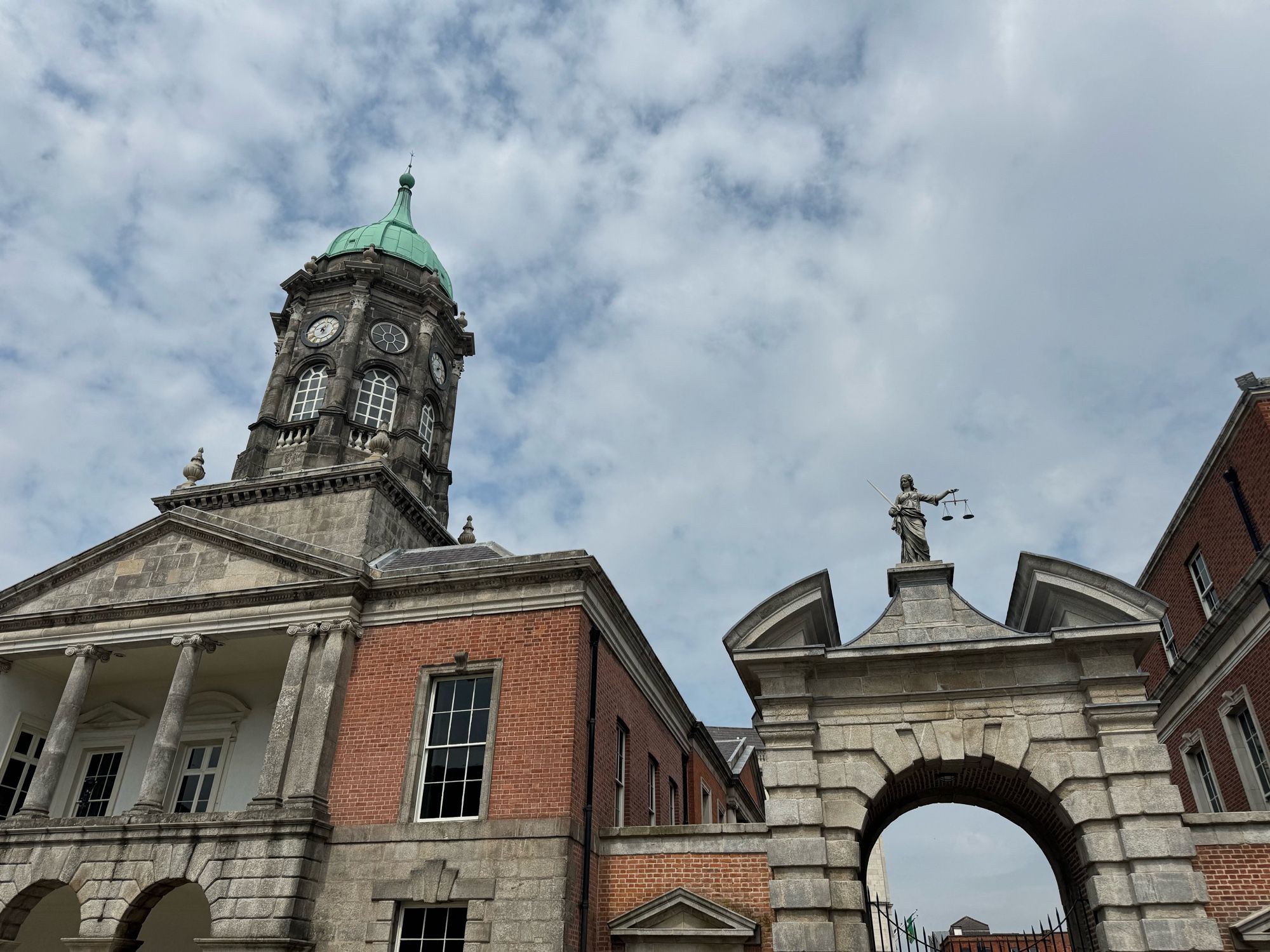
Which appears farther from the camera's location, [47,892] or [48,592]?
[48,592]

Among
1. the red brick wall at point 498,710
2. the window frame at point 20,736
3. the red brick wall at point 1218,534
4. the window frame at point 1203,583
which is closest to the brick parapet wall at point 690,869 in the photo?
the red brick wall at point 498,710

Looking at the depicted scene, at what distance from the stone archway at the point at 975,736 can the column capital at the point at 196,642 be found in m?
9.95

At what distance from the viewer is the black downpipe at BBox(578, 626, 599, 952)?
12.9m

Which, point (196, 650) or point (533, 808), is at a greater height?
point (196, 650)

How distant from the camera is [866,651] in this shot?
13375mm

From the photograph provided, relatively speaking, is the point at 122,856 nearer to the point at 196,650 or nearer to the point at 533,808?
the point at 196,650

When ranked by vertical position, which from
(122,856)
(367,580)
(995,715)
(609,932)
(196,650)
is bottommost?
(609,932)

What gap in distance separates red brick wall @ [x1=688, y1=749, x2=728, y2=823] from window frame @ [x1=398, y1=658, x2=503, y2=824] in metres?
10.3

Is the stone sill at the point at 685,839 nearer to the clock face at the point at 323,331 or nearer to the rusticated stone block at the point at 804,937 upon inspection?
the rusticated stone block at the point at 804,937

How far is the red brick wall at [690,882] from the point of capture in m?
12.8

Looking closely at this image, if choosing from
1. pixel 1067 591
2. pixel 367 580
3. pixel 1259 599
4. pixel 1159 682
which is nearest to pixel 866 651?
pixel 1067 591

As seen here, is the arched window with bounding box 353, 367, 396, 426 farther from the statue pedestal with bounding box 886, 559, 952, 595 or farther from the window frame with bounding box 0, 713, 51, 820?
the statue pedestal with bounding box 886, 559, 952, 595

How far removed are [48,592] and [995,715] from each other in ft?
60.0

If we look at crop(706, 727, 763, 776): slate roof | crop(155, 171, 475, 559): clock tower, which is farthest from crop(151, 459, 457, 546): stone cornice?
crop(706, 727, 763, 776): slate roof
